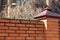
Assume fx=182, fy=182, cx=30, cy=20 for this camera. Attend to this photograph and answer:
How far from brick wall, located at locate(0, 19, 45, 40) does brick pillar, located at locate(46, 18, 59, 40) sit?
0.44ft

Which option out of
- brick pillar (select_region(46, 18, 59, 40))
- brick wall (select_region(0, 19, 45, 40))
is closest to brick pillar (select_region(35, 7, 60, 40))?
brick pillar (select_region(46, 18, 59, 40))

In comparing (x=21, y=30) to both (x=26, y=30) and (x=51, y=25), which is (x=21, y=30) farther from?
(x=51, y=25)

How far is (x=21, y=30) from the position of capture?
12.9ft

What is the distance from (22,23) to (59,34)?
925mm

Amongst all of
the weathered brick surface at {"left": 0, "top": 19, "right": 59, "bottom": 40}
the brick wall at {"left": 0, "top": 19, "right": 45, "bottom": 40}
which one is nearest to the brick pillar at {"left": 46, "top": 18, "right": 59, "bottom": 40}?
the weathered brick surface at {"left": 0, "top": 19, "right": 59, "bottom": 40}

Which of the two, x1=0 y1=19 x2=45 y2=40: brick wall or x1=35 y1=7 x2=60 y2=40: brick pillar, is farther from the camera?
x1=35 y1=7 x2=60 y2=40: brick pillar

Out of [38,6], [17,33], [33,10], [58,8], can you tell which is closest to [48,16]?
[17,33]

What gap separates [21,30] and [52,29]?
701 mm

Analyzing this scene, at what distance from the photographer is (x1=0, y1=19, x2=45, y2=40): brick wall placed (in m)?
3.84

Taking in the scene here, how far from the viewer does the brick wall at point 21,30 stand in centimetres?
384

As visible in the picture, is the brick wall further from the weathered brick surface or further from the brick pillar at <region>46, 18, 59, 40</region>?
the brick pillar at <region>46, 18, 59, 40</region>

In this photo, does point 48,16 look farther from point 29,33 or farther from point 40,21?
point 29,33

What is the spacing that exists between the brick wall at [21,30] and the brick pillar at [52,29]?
13 centimetres

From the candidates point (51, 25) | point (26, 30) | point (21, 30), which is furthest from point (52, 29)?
point (21, 30)
